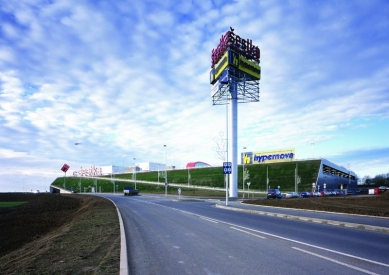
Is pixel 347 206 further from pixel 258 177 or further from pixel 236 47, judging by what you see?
pixel 258 177

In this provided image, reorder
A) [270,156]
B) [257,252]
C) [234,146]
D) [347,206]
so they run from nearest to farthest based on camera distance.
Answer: [257,252] → [347,206] → [234,146] → [270,156]

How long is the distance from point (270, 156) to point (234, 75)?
47686 mm

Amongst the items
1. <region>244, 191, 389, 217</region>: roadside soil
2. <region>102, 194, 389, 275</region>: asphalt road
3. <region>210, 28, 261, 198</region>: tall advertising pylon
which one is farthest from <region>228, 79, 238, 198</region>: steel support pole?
<region>102, 194, 389, 275</region>: asphalt road

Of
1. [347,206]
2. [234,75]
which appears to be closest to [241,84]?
[234,75]

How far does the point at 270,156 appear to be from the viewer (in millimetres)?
98000

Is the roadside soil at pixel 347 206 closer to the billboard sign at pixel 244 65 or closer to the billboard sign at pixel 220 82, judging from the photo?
the billboard sign at pixel 220 82

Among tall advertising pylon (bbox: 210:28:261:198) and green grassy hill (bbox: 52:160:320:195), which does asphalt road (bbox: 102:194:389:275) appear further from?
green grassy hill (bbox: 52:160:320:195)

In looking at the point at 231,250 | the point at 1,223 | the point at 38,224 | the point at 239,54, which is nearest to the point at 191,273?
the point at 231,250

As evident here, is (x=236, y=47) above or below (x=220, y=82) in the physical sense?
above

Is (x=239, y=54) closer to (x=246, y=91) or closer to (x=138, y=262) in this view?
(x=246, y=91)

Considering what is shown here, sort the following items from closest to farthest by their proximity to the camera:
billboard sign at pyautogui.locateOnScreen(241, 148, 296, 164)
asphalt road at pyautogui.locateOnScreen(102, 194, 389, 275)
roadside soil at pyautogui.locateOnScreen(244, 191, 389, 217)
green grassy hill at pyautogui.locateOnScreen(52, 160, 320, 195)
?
asphalt road at pyautogui.locateOnScreen(102, 194, 389, 275) < roadside soil at pyautogui.locateOnScreen(244, 191, 389, 217) < green grassy hill at pyautogui.locateOnScreen(52, 160, 320, 195) < billboard sign at pyautogui.locateOnScreen(241, 148, 296, 164)

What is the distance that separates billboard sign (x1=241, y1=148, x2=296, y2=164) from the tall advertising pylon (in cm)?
3897

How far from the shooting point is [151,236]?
11719 mm

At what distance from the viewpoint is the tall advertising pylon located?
53862 millimetres
